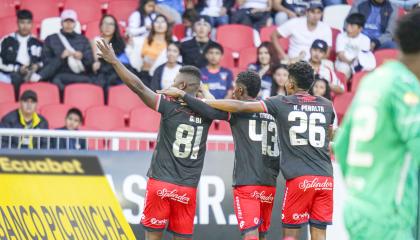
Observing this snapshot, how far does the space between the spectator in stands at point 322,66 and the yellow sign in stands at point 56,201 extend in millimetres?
5165

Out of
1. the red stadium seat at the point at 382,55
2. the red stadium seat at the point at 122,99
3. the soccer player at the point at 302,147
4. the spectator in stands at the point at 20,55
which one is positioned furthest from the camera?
the red stadium seat at the point at 382,55

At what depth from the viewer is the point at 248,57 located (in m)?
15.5

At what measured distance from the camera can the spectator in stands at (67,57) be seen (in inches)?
571

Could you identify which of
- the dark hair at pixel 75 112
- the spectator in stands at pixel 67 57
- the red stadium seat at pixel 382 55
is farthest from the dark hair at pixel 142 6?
the red stadium seat at pixel 382 55

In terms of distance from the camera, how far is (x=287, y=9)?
16.3 metres

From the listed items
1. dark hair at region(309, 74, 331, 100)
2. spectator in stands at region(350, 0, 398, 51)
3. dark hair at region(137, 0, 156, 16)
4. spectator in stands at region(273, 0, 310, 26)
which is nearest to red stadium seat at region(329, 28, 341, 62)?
spectator in stands at region(350, 0, 398, 51)

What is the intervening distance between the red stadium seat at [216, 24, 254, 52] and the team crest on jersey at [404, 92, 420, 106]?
11.3 metres

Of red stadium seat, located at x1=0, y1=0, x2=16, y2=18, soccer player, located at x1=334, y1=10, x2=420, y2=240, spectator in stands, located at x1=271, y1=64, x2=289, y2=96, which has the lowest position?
spectator in stands, located at x1=271, y1=64, x2=289, y2=96

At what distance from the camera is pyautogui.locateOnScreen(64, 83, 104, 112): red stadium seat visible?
1428 cm

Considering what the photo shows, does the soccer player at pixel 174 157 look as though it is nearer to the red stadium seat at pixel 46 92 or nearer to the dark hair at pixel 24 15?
the red stadium seat at pixel 46 92

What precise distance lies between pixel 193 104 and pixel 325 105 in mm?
1303

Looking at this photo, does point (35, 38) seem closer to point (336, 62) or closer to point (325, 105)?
point (336, 62)

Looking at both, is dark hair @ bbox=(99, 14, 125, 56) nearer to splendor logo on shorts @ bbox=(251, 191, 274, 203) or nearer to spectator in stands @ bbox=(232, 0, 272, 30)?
spectator in stands @ bbox=(232, 0, 272, 30)

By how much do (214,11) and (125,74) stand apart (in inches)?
282
